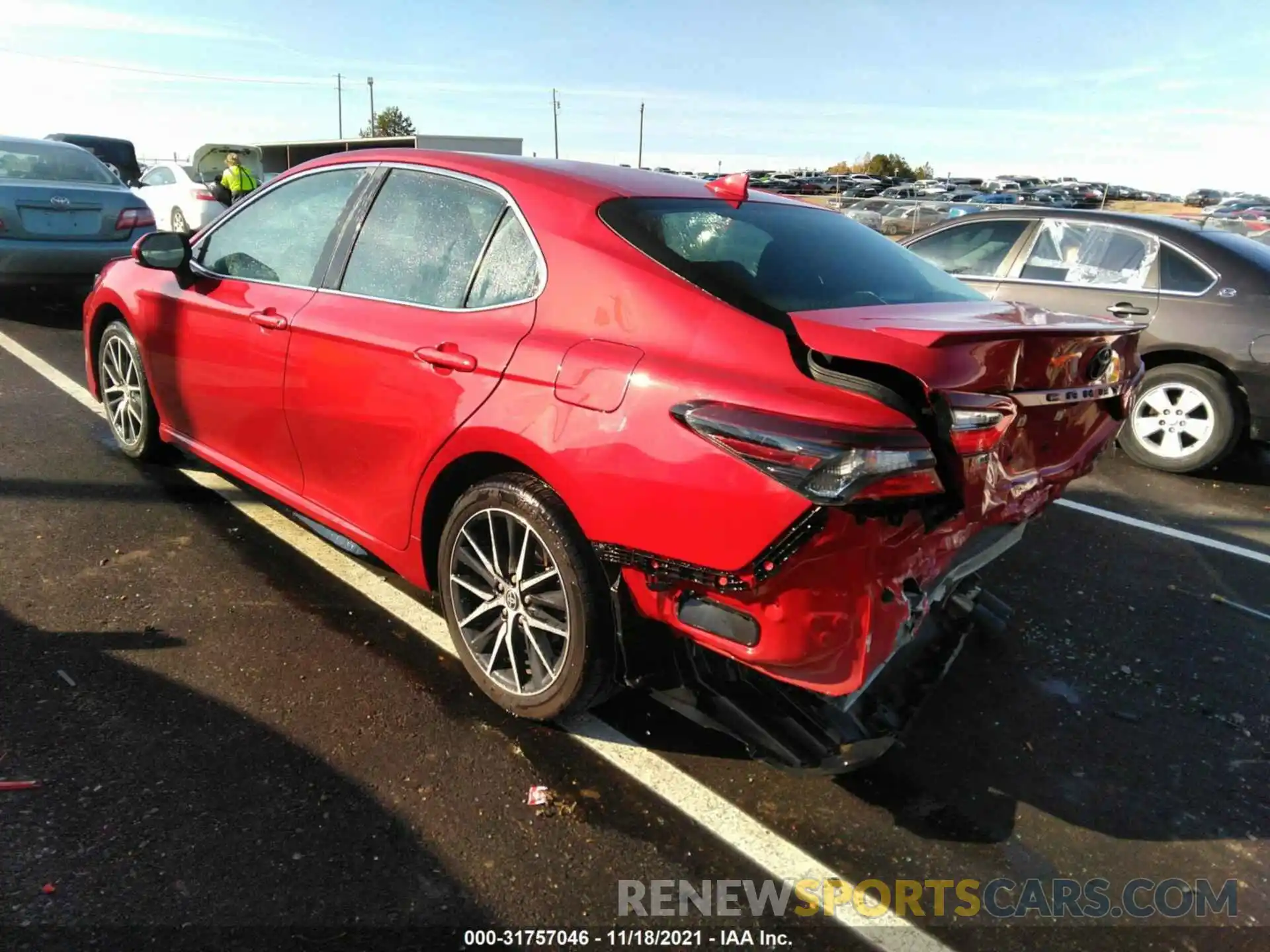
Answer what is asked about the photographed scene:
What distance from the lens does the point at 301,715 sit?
9.22ft

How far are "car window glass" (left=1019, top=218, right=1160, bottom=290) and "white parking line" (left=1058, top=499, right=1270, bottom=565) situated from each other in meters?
1.93

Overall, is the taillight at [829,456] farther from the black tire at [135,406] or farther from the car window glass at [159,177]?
the car window glass at [159,177]

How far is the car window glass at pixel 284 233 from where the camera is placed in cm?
352

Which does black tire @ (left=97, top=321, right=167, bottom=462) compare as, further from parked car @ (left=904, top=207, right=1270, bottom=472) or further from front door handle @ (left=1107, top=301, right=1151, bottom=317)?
front door handle @ (left=1107, top=301, right=1151, bottom=317)

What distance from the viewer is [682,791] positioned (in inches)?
102

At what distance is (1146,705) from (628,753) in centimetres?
189

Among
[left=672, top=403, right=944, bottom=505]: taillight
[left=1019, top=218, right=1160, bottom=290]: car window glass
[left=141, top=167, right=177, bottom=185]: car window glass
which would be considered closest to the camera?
[left=672, top=403, right=944, bottom=505]: taillight

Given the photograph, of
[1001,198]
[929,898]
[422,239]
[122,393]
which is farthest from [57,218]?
[1001,198]

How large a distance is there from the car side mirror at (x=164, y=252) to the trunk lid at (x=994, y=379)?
306 cm

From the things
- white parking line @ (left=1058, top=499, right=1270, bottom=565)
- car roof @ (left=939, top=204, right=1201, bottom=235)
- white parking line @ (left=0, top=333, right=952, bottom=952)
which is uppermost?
car roof @ (left=939, top=204, right=1201, bottom=235)

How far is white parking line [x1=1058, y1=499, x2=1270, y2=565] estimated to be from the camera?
4.55m

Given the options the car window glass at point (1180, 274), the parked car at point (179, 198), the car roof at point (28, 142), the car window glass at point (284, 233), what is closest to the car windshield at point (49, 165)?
the car roof at point (28, 142)

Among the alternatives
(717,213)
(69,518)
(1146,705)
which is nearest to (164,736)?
(69,518)

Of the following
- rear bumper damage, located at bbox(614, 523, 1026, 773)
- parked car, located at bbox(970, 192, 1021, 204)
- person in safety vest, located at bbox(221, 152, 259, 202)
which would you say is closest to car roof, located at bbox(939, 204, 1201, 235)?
rear bumper damage, located at bbox(614, 523, 1026, 773)
